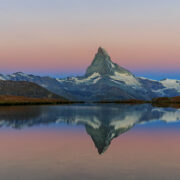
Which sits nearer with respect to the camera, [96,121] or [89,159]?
[89,159]

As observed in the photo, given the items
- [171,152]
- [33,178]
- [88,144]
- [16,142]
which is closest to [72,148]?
[88,144]

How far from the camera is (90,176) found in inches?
862

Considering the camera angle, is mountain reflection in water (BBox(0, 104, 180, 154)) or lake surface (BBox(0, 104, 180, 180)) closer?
lake surface (BBox(0, 104, 180, 180))

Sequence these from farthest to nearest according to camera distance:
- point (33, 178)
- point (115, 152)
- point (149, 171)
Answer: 1. point (115, 152)
2. point (149, 171)
3. point (33, 178)

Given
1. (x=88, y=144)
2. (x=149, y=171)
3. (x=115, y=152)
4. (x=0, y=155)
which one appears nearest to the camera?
(x=149, y=171)

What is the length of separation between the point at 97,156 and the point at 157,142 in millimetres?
13006

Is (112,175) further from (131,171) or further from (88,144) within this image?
(88,144)

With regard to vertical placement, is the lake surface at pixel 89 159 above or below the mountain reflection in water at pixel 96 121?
below

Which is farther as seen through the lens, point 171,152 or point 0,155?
point 171,152

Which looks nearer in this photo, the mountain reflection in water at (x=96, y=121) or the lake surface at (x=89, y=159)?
the lake surface at (x=89, y=159)

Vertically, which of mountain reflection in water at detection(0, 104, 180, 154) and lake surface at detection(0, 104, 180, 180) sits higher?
mountain reflection in water at detection(0, 104, 180, 154)

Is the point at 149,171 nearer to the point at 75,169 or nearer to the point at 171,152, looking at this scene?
the point at 75,169

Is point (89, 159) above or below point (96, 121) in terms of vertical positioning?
below

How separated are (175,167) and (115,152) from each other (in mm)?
8013
